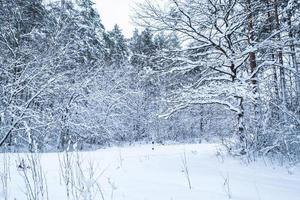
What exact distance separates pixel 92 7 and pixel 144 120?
A: 12301 millimetres

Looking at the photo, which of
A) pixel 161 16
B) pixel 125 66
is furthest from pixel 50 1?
pixel 161 16

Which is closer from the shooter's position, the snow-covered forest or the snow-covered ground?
the snow-covered ground

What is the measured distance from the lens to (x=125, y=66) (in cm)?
3088

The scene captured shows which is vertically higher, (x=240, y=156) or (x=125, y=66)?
(x=125, y=66)

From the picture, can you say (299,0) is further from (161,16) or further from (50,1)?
(50,1)

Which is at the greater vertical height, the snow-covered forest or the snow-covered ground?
the snow-covered forest

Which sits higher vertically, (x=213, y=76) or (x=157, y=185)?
(x=213, y=76)

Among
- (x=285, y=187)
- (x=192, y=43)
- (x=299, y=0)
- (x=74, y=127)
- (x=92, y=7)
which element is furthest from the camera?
(x=92, y=7)

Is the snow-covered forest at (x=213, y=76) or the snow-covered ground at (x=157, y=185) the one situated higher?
the snow-covered forest at (x=213, y=76)

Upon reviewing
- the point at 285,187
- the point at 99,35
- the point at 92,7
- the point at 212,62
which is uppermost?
the point at 92,7

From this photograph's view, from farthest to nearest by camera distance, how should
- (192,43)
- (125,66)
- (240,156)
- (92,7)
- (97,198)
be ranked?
(125,66), (92,7), (192,43), (240,156), (97,198)

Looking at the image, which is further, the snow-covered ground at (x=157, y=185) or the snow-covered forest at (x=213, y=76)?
the snow-covered forest at (x=213, y=76)

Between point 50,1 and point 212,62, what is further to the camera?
point 50,1

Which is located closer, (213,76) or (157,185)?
(157,185)
